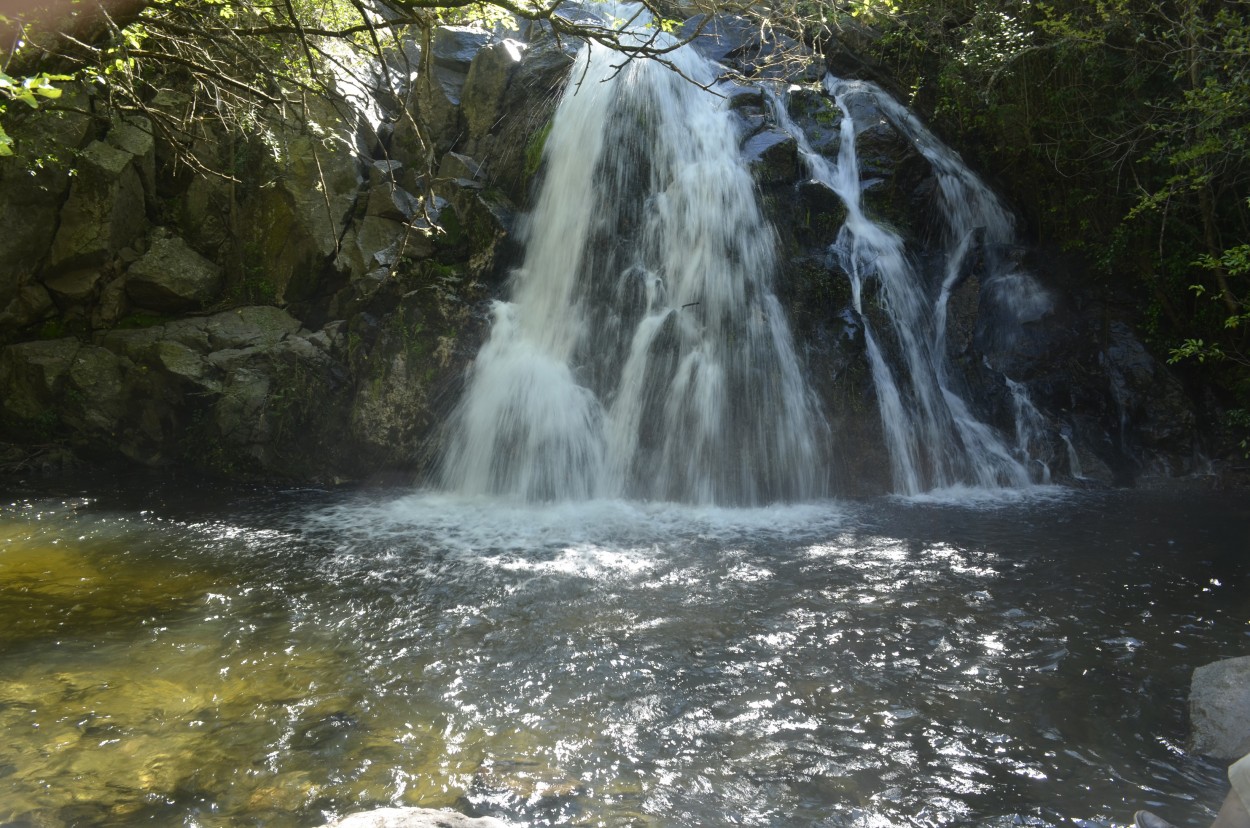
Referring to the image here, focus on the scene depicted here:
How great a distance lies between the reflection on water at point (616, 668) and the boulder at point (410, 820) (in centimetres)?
58

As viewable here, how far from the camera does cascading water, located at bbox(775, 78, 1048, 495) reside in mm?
9914

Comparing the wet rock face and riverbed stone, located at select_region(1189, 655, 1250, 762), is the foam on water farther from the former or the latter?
riverbed stone, located at select_region(1189, 655, 1250, 762)

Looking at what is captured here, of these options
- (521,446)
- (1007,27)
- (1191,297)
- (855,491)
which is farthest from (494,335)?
(1191,297)

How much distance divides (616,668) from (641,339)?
19.8 ft

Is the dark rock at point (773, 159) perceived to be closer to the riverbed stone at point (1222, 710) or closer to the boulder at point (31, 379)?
the riverbed stone at point (1222, 710)

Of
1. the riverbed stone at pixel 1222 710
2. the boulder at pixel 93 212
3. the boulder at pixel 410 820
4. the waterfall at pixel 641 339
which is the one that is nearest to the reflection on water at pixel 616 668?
the riverbed stone at pixel 1222 710

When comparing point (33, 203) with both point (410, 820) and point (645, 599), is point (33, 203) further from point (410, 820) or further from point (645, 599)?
point (410, 820)

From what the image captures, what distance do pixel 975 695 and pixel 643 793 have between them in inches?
88.0

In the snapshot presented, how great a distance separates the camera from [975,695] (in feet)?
15.0

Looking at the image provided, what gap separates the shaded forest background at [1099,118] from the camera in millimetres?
8141

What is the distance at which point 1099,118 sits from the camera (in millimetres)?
10984

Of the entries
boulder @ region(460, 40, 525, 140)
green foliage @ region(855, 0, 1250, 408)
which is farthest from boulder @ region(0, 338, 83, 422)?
green foliage @ region(855, 0, 1250, 408)

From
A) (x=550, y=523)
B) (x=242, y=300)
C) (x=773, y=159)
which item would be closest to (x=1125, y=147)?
(x=773, y=159)

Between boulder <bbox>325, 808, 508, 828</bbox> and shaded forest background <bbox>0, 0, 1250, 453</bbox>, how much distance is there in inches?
257
